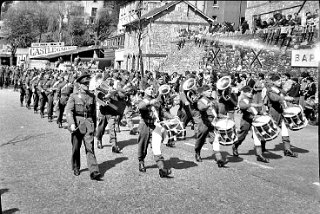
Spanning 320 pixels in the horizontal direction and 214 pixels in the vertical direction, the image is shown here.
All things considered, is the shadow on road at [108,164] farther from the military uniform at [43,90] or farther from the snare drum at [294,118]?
the military uniform at [43,90]

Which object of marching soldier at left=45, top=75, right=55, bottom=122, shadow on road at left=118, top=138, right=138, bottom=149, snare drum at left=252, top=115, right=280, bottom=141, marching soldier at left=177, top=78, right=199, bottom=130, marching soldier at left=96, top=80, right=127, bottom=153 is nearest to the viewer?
snare drum at left=252, top=115, right=280, bottom=141

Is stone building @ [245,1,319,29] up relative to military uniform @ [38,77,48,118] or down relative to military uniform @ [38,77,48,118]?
up

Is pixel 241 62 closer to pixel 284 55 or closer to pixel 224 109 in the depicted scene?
pixel 284 55

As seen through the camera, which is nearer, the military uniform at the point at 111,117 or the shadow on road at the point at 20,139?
the military uniform at the point at 111,117

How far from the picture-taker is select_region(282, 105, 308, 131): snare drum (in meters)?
8.80

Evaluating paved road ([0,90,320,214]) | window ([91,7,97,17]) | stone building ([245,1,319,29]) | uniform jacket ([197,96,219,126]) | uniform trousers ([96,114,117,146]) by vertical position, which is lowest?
paved road ([0,90,320,214])

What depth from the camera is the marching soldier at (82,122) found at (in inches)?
270

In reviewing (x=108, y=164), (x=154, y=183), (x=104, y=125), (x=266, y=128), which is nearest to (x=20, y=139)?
(x=104, y=125)

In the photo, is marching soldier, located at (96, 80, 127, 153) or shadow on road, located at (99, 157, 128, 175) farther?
marching soldier, located at (96, 80, 127, 153)

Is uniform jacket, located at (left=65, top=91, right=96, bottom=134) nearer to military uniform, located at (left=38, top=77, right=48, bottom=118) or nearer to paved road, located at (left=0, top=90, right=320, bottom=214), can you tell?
→ paved road, located at (left=0, top=90, right=320, bottom=214)

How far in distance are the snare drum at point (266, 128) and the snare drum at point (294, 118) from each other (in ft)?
2.83

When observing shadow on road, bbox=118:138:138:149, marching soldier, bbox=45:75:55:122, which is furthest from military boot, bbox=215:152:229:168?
marching soldier, bbox=45:75:55:122

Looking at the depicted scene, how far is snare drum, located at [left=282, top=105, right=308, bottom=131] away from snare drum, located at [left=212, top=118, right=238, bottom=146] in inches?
67.1

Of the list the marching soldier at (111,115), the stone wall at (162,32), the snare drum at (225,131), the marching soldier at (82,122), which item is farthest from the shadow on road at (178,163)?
the stone wall at (162,32)
